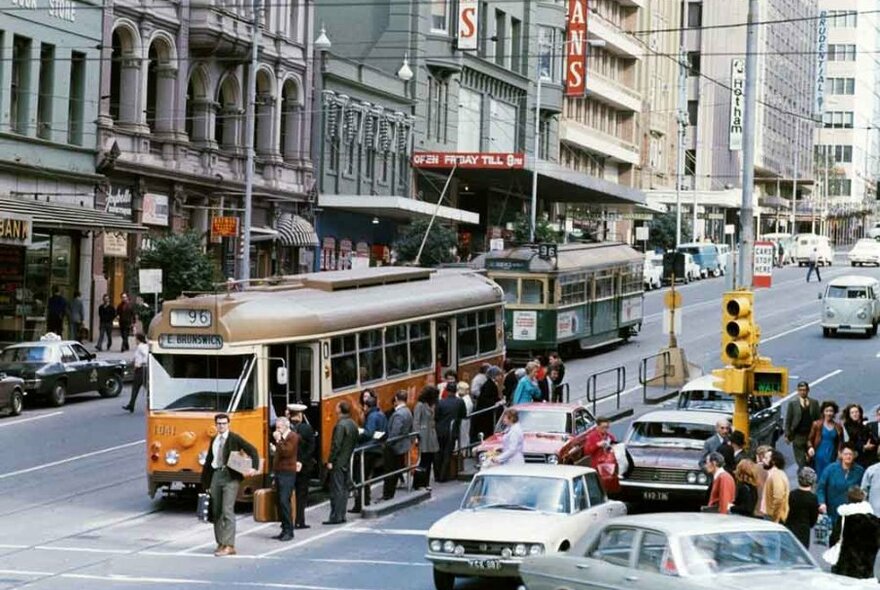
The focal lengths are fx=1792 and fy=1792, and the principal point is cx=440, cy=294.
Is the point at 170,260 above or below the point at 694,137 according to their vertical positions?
below

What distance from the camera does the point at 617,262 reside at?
178 feet

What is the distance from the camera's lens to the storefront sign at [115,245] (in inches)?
2066

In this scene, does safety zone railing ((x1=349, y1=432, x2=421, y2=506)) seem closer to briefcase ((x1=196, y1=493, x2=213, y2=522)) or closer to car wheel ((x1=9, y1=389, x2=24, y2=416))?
briefcase ((x1=196, y1=493, x2=213, y2=522))

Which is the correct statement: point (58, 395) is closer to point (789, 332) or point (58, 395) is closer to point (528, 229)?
point (789, 332)

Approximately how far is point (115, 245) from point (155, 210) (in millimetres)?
2027

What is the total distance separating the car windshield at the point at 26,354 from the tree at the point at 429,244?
27474 millimetres

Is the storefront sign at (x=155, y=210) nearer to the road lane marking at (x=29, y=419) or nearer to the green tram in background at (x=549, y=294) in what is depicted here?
the green tram in background at (x=549, y=294)

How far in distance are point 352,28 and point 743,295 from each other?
55.8m

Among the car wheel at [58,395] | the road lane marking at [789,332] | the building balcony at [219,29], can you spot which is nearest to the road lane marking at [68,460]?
the car wheel at [58,395]

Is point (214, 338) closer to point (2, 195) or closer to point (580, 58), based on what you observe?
point (2, 195)

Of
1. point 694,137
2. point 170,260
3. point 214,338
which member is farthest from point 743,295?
point 694,137

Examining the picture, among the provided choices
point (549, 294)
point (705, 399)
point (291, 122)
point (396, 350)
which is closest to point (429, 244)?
point (291, 122)

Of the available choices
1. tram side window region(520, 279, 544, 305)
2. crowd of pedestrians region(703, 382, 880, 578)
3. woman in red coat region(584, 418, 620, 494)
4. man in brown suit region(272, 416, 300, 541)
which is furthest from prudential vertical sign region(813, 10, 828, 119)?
man in brown suit region(272, 416, 300, 541)

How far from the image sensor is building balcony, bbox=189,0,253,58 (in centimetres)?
5612
